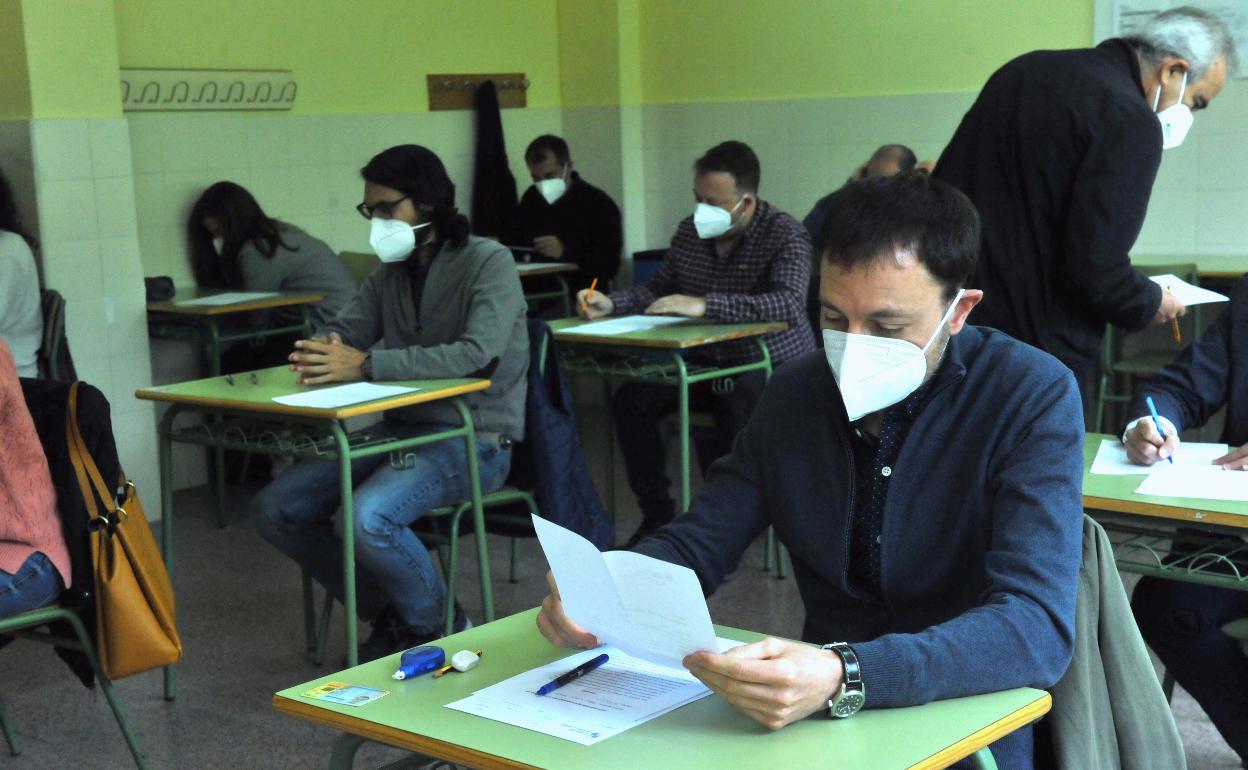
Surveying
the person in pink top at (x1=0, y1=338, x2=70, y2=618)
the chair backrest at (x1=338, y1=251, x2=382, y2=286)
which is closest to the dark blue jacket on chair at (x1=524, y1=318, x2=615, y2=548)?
the person in pink top at (x1=0, y1=338, x2=70, y2=618)

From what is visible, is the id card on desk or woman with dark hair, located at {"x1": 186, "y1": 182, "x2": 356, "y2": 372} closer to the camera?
the id card on desk

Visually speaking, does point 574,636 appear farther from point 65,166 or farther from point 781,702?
point 65,166

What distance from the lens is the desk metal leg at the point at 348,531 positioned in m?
3.06

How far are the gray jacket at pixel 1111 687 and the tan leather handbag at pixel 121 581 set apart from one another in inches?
68.9

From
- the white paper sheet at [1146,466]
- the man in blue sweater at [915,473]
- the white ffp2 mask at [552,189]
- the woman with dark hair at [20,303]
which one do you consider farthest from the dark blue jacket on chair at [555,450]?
the white ffp2 mask at [552,189]

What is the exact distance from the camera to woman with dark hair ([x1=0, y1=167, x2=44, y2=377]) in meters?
4.46

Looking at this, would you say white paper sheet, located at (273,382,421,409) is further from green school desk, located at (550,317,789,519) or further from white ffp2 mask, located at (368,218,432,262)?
green school desk, located at (550,317,789,519)

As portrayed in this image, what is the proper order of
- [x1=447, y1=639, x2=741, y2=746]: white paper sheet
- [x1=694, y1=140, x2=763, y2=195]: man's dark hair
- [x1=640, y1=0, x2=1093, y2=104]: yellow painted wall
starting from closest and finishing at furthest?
[x1=447, y1=639, x2=741, y2=746]: white paper sheet
[x1=694, y1=140, x2=763, y2=195]: man's dark hair
[x1=640, y1=0, x2=1093, y2=104]: yellow painted wall

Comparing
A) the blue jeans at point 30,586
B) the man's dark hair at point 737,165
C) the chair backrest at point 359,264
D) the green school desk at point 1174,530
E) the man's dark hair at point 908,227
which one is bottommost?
the blue jeans at point 30,586

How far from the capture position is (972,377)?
5.49ft

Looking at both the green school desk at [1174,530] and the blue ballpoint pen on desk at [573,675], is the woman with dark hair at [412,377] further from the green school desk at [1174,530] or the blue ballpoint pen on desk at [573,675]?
the blue ballpoint pen on desk at [573,675]

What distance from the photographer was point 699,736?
1.37 metres

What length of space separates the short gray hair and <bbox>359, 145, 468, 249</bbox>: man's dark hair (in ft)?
5.43

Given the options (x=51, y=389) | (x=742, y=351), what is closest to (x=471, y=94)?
(x=742, y=351)
